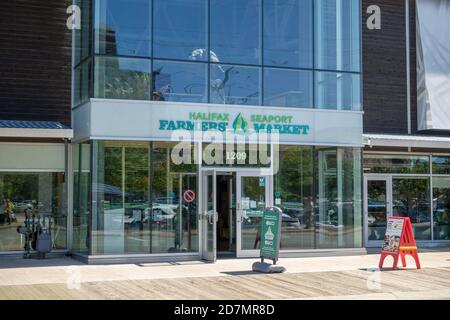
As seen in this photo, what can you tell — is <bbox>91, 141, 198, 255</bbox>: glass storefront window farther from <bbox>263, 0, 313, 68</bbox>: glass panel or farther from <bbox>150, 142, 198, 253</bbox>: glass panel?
<bbox>263, 0, 313, 68</bbox>: glass panel

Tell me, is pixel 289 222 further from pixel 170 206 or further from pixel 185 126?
pixel 185 126

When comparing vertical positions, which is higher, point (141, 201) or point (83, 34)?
point (83, 34)

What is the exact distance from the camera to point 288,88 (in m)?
17.0

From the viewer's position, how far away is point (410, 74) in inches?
805

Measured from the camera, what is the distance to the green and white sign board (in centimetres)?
1402

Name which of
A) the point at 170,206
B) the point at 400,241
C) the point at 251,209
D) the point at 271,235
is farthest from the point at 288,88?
the point at 400,241

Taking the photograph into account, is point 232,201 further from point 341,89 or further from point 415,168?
point 415,168

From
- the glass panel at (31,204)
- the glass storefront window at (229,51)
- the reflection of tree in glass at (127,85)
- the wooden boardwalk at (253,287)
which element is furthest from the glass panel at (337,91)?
the glass panel at (31,204)

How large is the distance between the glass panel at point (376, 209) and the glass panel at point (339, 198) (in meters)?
2.38

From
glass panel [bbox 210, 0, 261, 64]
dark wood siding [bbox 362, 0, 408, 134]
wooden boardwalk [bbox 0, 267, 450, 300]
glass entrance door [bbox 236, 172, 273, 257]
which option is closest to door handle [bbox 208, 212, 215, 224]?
glass entrance door [bbox 236, 172, 273, 257]

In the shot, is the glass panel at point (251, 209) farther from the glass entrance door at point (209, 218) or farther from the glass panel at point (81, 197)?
the glass panel at point (81, 197)

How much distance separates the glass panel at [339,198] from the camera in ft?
56.7

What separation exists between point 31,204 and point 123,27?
5059 millimetres

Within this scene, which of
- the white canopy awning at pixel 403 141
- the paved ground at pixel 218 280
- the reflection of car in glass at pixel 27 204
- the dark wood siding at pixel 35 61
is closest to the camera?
the paved ground at pixel 218 280
